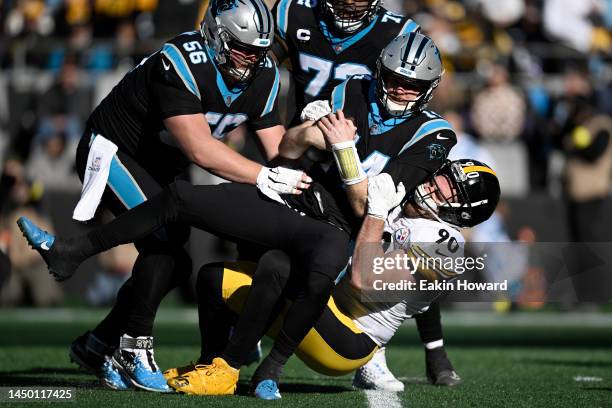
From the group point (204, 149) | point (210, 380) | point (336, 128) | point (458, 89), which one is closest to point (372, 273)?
point (336, 128)

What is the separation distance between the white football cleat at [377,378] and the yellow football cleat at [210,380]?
3.52ft

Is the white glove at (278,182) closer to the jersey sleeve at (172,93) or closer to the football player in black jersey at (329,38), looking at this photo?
the jersey sleeve at (172,93)

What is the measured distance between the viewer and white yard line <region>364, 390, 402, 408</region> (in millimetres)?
5304

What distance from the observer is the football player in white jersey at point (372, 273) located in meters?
5.40

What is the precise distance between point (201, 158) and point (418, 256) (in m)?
1.19

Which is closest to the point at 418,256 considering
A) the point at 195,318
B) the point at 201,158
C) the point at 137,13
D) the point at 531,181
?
the point at 201,158

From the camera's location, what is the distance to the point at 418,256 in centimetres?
548

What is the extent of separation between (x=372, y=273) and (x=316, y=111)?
90 centimetres

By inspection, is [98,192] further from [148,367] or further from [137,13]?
[137,13]

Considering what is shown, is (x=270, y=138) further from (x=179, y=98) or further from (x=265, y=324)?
(x=265, y=324)

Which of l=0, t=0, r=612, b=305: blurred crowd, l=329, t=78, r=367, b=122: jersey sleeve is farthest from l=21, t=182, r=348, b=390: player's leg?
l=0, t=0, r=612, b=305: blurred crowd

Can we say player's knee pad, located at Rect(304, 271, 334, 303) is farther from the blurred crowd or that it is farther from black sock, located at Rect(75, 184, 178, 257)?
the blurred crowd

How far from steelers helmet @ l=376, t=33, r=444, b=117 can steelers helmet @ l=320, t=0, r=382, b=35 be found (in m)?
0.63

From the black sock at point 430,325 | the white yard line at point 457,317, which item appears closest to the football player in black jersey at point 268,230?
the black sock at point 430,325
